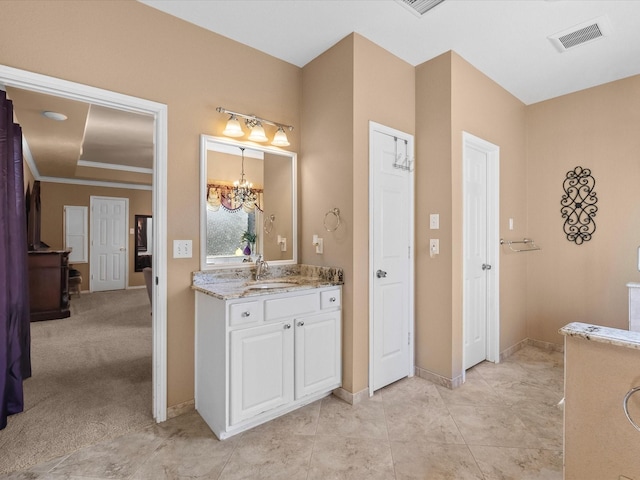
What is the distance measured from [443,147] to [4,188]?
309cm

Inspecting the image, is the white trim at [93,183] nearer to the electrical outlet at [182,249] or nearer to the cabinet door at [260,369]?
the electrical outlet at [182,249]

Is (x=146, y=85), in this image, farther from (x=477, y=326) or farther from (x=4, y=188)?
(x=477, y=326)

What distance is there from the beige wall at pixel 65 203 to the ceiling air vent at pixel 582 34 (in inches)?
326

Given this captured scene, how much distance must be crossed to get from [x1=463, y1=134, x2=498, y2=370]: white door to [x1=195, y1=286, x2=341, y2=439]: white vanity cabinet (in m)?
1.35

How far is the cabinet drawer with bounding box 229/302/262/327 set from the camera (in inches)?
77.5

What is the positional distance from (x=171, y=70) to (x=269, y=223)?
1.30 m

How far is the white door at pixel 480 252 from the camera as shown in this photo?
3016mm

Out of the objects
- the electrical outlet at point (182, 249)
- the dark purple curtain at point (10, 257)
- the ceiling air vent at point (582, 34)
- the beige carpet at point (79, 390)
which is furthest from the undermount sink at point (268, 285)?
the ceiling air vent at point (582, 34)

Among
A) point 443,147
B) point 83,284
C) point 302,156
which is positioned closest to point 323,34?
point 302,156

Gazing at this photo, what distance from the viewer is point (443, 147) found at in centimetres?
274

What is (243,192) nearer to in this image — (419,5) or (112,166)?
(419,5)

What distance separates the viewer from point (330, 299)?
2457mm

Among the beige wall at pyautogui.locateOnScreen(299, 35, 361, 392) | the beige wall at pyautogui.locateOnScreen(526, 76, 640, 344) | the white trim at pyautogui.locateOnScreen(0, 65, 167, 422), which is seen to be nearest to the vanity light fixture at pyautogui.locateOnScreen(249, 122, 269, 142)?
the beige wall at pyautogui.locateOnScreen(299, 35, 361, 392)

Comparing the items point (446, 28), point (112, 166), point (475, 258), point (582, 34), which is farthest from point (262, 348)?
point (112, 166)
